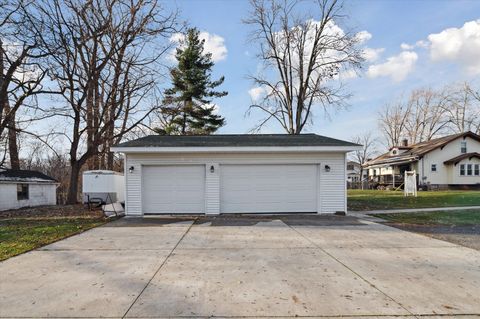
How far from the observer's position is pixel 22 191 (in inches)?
674

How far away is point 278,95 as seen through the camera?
2817 centimetres

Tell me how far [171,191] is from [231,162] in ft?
8.10

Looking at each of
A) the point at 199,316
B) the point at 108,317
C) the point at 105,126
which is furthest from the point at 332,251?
the point at 105,126

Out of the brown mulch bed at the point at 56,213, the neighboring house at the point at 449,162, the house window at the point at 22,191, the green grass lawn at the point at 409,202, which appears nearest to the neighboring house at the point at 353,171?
the neighboring house at the point at 449,162

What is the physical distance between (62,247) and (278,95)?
23774 millimetres

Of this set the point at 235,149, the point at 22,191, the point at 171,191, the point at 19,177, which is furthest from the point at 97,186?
the point at 235,149

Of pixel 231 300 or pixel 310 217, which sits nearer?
pixel 231 300

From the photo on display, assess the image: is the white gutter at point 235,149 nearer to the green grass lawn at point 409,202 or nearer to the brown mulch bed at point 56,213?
the brown mulch bed at point 56,213

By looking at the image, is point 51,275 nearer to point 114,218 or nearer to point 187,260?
point 187,260

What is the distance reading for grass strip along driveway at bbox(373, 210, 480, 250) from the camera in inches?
303

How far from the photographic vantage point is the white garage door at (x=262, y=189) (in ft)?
39.8

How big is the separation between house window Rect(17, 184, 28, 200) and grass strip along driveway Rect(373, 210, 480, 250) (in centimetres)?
1722

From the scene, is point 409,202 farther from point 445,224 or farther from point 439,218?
→ point 445,224

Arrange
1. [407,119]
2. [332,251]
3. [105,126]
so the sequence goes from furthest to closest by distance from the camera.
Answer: [407,119] < [105,126] < [332,251]
